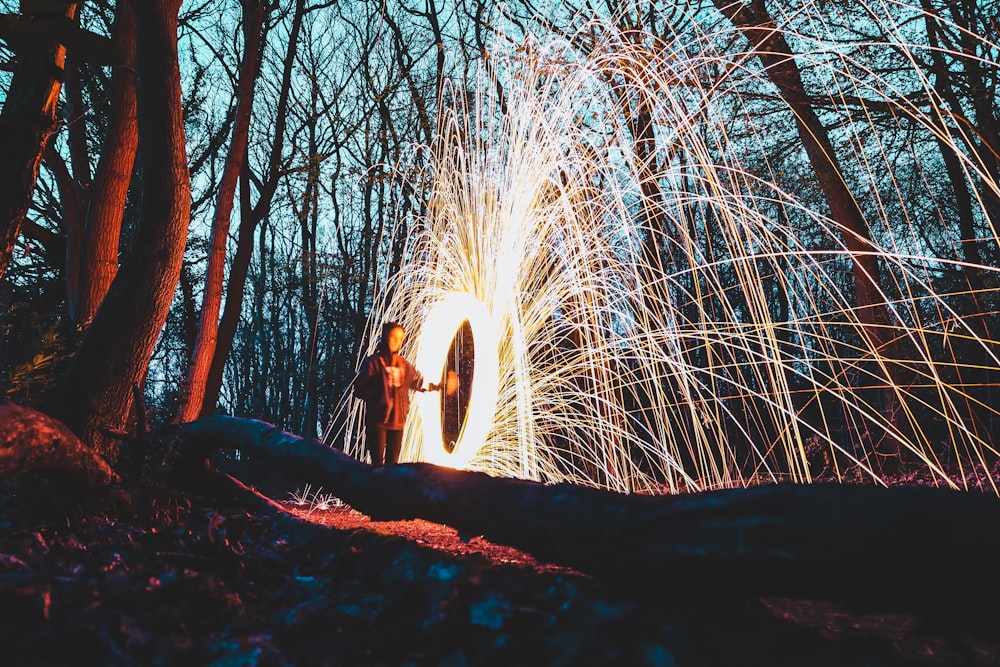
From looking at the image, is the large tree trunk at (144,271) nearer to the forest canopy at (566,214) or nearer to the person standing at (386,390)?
the forest canopy at (566,214)

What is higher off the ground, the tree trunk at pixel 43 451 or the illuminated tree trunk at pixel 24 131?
the illuminated tree trunk at pixel 24 131

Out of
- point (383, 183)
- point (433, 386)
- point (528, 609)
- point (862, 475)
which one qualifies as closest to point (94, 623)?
point (528, 609)

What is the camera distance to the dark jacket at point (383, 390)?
6969 mm

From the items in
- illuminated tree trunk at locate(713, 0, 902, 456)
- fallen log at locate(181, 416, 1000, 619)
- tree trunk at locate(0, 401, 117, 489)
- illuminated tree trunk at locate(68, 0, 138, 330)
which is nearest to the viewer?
fallen log at locate(181, 416, 1000, 619)

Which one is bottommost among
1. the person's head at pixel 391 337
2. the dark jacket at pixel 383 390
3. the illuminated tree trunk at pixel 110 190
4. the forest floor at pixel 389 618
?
the forest floor at pixel 389 618

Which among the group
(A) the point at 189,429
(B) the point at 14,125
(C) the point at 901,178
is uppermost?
(C) the point at 901,178

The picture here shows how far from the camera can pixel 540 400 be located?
727 centimetres

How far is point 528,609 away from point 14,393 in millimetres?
4598

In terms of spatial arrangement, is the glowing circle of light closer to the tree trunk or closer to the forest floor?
the tree trunk

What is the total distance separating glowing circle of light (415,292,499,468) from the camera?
6.80 metres

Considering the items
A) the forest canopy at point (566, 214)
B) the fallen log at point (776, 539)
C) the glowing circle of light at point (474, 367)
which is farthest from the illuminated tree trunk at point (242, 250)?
the fallen log at point (776, 539)

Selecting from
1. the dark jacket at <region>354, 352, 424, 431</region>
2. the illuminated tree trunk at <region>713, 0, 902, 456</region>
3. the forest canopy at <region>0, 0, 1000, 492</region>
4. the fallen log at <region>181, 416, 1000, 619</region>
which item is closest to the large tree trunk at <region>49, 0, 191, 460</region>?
the forest canopy at <region>0, 0, 1000, 492</region>

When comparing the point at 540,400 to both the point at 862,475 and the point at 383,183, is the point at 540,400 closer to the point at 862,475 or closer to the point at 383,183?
the point at 862,475

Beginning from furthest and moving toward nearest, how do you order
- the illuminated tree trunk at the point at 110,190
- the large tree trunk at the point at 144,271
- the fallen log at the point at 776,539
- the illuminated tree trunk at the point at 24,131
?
the illuminated tree trunk at the point at 110,190
the large tree trunk at the point at 144,271
the illuminated tree trunk at the point at 24,131
the fallen log at the point at 776,539
